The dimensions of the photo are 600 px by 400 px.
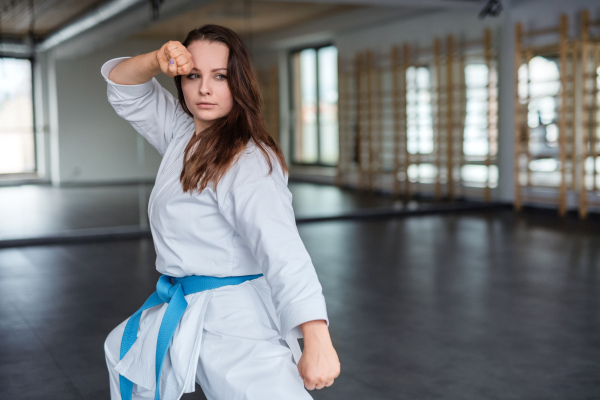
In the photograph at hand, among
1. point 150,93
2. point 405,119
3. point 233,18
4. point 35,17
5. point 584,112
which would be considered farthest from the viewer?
point 405,119

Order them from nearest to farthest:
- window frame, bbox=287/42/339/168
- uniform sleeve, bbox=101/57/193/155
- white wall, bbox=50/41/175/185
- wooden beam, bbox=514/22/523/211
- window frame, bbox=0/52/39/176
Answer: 1. uniform sleeve, bbox=101/57/193/155
2. window frame, bbox=0/52/39/176
3. white wall, bbox=50/41/175/185
4. wooden beam, bbox=514/22/523/211
5. window frame, bbox=287/42/339/168

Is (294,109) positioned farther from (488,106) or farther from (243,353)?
(243,353)

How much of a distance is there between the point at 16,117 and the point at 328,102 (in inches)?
203

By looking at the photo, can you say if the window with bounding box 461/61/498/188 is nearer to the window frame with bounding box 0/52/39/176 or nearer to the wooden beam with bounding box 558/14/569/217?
the wooden beam with bounding box 558/14/569/217

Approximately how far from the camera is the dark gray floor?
2.72 metres

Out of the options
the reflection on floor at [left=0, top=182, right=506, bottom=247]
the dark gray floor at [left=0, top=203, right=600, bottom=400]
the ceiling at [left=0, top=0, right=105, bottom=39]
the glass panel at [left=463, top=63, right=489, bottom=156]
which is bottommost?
the dark gray floor at [left=0, top=203, right=600, bottom=400]

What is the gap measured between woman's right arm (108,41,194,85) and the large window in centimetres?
790

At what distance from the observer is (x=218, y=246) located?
127 centimetres

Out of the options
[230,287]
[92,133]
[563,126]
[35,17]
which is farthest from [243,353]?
[563,126]

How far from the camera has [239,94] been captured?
1290mm

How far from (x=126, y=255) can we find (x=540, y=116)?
511 centimetres

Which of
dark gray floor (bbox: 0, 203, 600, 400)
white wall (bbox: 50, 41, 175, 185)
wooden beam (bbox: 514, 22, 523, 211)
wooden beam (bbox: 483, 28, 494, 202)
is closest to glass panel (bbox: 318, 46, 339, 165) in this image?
wooden beam (bbox: 483, 28, 494, 202)

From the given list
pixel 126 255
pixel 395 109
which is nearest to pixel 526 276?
pixel 126 255

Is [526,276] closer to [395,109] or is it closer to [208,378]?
[208,378]
